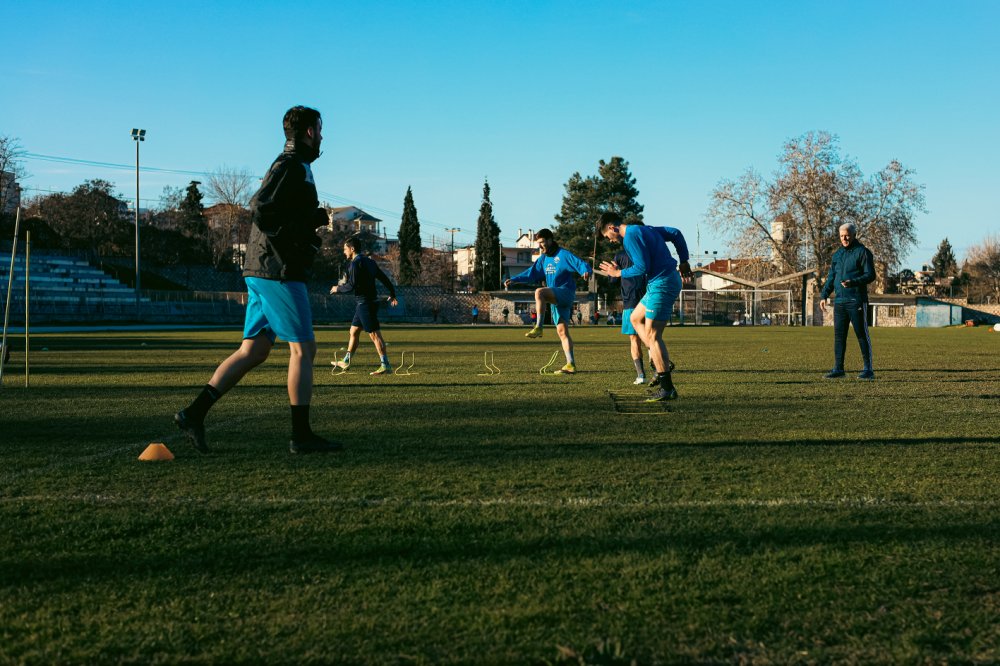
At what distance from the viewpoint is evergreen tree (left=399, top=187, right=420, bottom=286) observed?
364 ft

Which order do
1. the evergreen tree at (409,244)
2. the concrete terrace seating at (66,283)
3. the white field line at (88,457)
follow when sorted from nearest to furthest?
the white field line at (88,457)
the concrete terrace seating at (66,283)
the evergreen tree at (409,244)

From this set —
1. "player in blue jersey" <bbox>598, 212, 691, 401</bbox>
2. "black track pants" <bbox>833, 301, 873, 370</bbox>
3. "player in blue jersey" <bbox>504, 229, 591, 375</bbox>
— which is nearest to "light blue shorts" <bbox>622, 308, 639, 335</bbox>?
"player in blue jersey" <bbox>504, 229, 591, 375</bbox>

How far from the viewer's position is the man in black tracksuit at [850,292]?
12.5 meters

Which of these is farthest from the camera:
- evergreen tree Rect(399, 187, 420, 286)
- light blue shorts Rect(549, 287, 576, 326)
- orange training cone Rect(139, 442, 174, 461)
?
evergreen tree Rect(399, 187, 420, 286)

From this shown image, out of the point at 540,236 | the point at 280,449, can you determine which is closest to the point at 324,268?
the point at 540,236

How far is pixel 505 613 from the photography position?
2797 mm

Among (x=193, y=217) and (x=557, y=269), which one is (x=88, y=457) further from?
(x=193, y=217)

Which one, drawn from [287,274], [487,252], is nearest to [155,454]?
[287,274]

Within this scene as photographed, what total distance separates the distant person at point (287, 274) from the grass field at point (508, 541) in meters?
0.34

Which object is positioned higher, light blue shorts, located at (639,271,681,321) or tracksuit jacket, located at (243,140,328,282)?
tracksuit jacket, located at (243,140,328,282)

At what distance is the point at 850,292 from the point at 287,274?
938 centimetres

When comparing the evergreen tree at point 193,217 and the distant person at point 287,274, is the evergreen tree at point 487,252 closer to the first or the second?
the evergreen tree at point 193,217

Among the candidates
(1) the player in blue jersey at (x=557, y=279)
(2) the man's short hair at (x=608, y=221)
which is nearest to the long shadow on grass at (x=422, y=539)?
(2) the man's short hair at (x=608, y=221)

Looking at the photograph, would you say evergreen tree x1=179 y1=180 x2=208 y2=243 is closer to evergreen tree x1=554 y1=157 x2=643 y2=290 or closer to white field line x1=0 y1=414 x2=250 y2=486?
evergreen tree x1=554 y1=157 x2=643 y2=290
